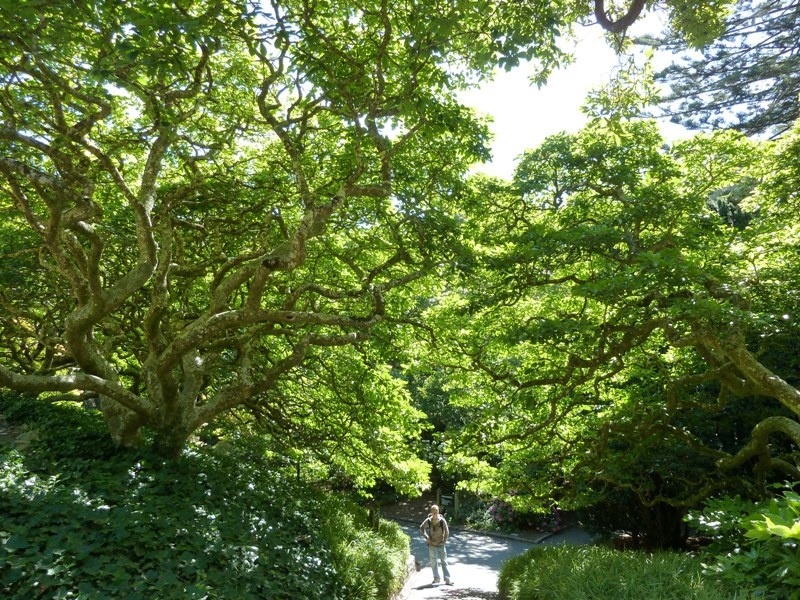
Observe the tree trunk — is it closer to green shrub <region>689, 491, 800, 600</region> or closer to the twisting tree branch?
the twisting tree branch

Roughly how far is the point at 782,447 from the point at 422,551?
12.1 meters

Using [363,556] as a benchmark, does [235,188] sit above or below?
above

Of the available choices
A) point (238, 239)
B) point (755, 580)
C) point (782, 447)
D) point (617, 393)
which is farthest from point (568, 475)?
point (238, 239)

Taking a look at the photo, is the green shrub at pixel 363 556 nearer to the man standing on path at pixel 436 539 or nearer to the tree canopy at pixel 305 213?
the man standing on path at pixel 436 539

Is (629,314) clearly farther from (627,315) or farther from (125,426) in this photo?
(125,426)

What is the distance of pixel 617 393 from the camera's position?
1107 cm

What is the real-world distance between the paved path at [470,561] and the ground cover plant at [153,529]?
270 cm

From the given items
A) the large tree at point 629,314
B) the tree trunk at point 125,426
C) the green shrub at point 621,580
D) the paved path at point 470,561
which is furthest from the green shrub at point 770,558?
the tree trunk at point 125,426

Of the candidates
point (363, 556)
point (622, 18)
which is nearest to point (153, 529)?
point (363, 556)

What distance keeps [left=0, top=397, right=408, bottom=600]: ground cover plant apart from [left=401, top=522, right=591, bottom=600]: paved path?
270cm

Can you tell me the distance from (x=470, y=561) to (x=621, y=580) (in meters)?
12.5

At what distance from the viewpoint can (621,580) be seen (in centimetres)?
650

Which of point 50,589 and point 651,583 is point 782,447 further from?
point 50,589

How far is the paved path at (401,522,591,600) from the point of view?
475 inches
